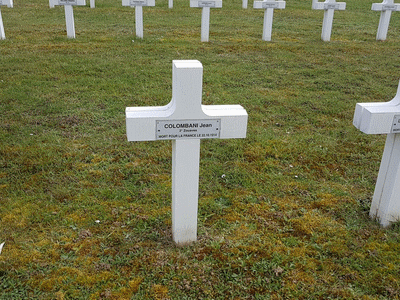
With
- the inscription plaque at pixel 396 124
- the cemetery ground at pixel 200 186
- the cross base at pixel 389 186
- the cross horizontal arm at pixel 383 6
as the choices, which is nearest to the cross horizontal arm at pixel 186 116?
the cemetery ground at pixel 200 186

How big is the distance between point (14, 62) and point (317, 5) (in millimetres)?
7990

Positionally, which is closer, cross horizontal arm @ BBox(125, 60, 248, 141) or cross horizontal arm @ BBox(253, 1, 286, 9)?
cross horizontal arm @ BBox(125, 60, 248, 141)

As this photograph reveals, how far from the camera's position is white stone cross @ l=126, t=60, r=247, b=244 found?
9.59 feet

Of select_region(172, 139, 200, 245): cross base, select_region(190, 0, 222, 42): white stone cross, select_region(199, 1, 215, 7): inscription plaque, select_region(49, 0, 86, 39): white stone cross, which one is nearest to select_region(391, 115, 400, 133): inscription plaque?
select_region(172, 139, 200, 245): cross base

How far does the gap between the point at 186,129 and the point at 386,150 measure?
1.80 m

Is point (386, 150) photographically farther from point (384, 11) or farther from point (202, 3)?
point (384, 11)

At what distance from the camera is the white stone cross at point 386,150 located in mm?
3271

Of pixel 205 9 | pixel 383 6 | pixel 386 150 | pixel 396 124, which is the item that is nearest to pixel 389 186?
pixel 386 150

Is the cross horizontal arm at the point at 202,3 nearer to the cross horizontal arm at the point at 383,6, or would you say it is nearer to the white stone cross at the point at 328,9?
the white stone cross at the point at 328,9

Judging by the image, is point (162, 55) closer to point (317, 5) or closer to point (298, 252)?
point (317, 5)

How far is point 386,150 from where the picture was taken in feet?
11.6

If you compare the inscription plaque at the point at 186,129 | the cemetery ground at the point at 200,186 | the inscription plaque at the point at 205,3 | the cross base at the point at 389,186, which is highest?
the inscription plaque at the point at 205,3

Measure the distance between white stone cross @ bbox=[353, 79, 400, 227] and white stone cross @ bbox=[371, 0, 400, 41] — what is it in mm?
9543

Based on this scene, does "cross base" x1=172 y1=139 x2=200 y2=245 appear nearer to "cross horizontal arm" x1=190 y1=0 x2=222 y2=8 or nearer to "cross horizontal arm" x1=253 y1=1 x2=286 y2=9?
"cross horizontal arm" x1=190 y1=0 x2=222 y2=8
